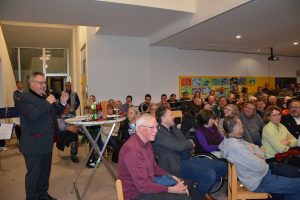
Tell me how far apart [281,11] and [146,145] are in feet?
14.8

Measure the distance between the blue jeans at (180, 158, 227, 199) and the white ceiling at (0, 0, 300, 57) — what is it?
299 cm

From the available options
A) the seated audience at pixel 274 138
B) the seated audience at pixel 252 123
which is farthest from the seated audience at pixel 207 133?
the seated audience at pixel 252 123

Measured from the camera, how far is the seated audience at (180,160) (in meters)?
Answer: 2.70

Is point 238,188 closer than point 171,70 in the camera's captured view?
Yes

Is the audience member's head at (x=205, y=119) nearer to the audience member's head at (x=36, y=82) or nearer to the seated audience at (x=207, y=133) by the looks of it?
the seated audience at (x=207, y=133)

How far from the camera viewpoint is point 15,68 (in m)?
12.3

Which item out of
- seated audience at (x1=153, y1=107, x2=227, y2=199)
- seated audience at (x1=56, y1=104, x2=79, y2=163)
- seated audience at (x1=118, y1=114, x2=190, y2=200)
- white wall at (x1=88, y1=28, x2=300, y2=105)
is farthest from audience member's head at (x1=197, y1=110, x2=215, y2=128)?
white wall at (x1=88, y1=28, x2=300, y2=105)

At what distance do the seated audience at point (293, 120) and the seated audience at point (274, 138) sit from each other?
578 millimetres

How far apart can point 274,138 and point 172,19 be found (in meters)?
3.93

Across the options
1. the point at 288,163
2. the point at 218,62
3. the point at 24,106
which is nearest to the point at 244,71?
the point at 218,62

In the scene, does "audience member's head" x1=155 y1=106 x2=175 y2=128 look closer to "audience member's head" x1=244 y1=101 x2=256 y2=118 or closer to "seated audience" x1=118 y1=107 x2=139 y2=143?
"seated audience" x1=118 y1=107 x2=139 y2=143

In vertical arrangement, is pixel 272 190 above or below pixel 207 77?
below

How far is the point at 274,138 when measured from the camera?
3.21 meters

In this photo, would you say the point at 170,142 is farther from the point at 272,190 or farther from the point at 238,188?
the point at 272,190
